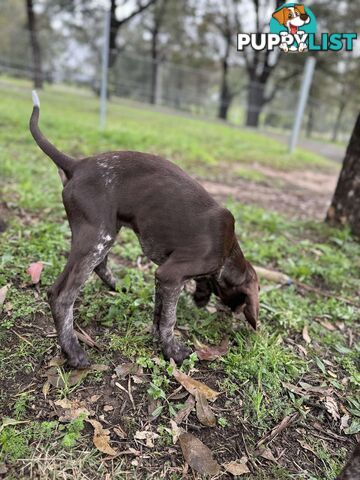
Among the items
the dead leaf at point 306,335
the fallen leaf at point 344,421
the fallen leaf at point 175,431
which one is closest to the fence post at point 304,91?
the dead leaf at point 306,335

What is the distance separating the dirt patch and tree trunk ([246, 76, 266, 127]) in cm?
1316

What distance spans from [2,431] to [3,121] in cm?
881

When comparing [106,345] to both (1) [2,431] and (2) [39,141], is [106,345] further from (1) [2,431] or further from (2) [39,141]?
(2) [39,141]

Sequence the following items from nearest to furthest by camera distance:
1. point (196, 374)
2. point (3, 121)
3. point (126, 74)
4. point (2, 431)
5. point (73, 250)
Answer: point (2, 431), point (73, 250), point (196, 374), point (3, 121), point (126, 74)

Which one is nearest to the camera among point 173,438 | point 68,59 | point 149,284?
point 173,438

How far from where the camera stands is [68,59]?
2044cm

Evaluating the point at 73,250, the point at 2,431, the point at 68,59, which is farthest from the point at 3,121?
the point at 68,59

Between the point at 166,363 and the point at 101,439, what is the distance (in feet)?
2.33

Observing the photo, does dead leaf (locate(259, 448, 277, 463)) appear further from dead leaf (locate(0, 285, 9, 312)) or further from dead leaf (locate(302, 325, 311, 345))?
dead leaf (locate(0, 285, 9, 312))

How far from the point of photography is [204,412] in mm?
2648

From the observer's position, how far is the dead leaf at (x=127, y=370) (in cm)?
281

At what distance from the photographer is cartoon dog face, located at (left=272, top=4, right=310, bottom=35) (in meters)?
5.97

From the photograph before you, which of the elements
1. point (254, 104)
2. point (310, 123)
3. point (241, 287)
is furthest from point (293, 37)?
point (310, 123)

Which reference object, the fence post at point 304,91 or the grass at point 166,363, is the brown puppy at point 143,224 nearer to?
the grass at point 166,363
